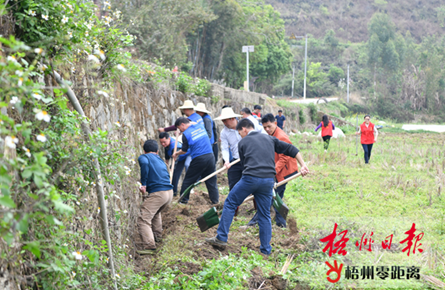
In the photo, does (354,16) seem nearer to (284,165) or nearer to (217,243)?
(284,165)

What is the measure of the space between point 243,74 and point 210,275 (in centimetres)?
3038

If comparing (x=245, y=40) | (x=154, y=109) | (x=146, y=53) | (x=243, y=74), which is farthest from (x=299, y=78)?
(x=154, y=109)

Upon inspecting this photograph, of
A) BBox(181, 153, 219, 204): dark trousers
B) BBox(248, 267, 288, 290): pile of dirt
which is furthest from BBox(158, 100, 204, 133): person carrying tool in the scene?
BBox(248, 267, 288, 290): pile of dirt

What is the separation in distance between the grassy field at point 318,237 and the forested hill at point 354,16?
290 feet

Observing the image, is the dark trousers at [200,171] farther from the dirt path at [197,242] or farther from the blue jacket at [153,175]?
the blue jacket at [153,175]

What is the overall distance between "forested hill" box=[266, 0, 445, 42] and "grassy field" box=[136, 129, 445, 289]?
290 ft

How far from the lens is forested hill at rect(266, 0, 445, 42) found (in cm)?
9744

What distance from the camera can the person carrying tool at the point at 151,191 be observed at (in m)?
5.60

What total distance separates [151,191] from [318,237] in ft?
7.87

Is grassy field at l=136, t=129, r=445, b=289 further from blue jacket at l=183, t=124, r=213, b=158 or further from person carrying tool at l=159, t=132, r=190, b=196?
blue jacket at l=183, t=124, r=213, b=158

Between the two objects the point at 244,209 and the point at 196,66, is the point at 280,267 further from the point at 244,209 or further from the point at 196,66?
the point at 196,66

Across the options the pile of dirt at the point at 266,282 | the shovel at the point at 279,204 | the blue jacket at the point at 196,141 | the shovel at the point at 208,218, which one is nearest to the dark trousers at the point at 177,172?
the blue jacket at the point at 196,141

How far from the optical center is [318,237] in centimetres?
570

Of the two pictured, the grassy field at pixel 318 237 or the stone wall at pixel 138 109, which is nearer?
the grassy field at pixel 318 237
